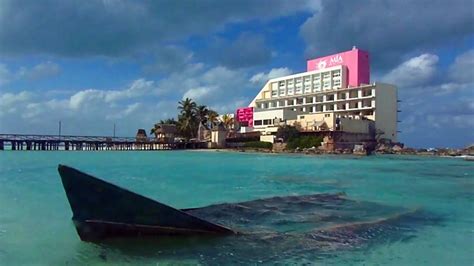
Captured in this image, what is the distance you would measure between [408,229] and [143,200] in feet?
21.0

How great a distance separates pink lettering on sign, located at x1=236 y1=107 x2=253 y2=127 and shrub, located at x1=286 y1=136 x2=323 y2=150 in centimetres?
1572

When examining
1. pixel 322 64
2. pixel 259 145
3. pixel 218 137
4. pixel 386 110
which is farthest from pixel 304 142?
pixel 322 64

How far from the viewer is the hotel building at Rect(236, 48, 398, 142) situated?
6788 cm

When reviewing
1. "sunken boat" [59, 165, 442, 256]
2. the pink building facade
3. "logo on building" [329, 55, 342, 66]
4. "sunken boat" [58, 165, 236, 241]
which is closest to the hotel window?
"logo on building" [329, 55, 342, 66]

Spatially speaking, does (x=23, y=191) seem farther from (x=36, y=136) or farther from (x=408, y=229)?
(x=36, y=136)

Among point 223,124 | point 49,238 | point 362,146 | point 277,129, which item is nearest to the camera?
point 49,238

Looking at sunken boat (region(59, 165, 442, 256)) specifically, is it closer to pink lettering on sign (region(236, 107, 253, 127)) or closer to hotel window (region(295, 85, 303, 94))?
pink lettering on sign (region(236, 107, 253, 127))

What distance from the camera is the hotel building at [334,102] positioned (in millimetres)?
67875

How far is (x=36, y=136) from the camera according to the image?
7700 centimetres

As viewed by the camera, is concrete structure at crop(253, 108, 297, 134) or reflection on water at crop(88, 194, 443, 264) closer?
reflection on water at crop(88, 194, 443, 264)

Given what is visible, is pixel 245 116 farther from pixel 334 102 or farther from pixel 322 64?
pixel 322 64

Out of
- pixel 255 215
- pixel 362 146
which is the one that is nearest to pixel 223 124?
pixel 362 146

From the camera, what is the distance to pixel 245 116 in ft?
272

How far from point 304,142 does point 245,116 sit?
66.4 ft
